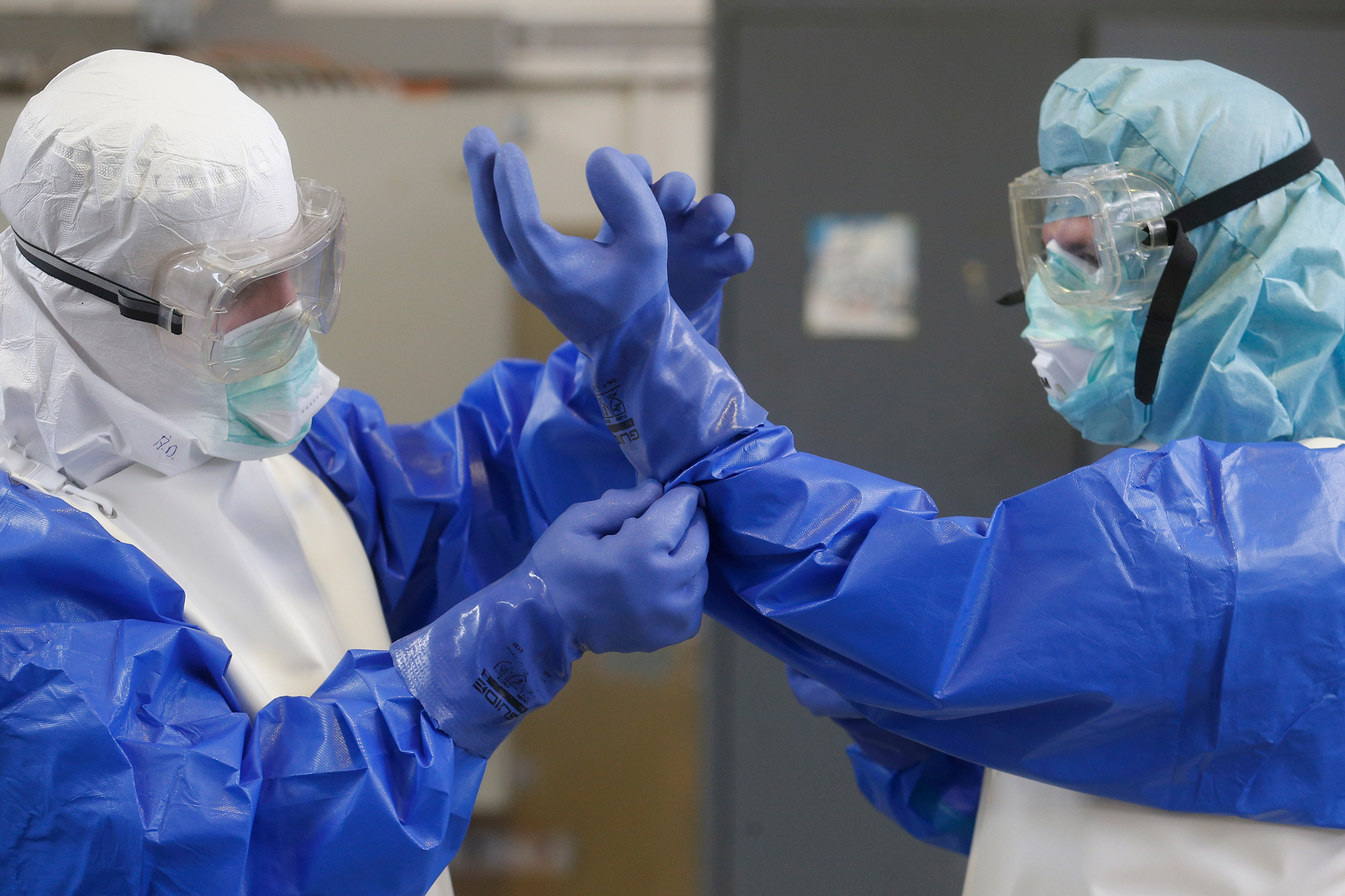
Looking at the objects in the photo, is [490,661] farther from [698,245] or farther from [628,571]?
[698,245]

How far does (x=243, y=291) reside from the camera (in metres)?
1.00

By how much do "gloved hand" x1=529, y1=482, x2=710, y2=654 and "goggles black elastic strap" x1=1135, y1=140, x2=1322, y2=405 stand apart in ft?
1.61

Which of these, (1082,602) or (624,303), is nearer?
(1082,602)

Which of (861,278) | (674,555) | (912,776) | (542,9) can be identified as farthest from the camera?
(542,9)

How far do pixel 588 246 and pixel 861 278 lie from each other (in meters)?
1.12

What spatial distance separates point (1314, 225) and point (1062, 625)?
492 mm

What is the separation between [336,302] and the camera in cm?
110

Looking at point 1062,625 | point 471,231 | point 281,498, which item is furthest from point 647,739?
point 1062,625

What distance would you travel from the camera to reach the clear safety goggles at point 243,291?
0.95 metres

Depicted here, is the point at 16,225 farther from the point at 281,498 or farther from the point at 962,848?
the point at 962,848

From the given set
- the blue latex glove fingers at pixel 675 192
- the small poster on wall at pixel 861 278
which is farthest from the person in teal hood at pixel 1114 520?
the small poster on wall at pixel 861 278

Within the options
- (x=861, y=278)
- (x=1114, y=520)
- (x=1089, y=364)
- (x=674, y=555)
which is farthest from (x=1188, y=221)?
(x=861, y=278)

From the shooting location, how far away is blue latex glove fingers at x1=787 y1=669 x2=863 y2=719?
116 centimetres

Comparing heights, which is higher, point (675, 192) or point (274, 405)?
point (675, 192)
